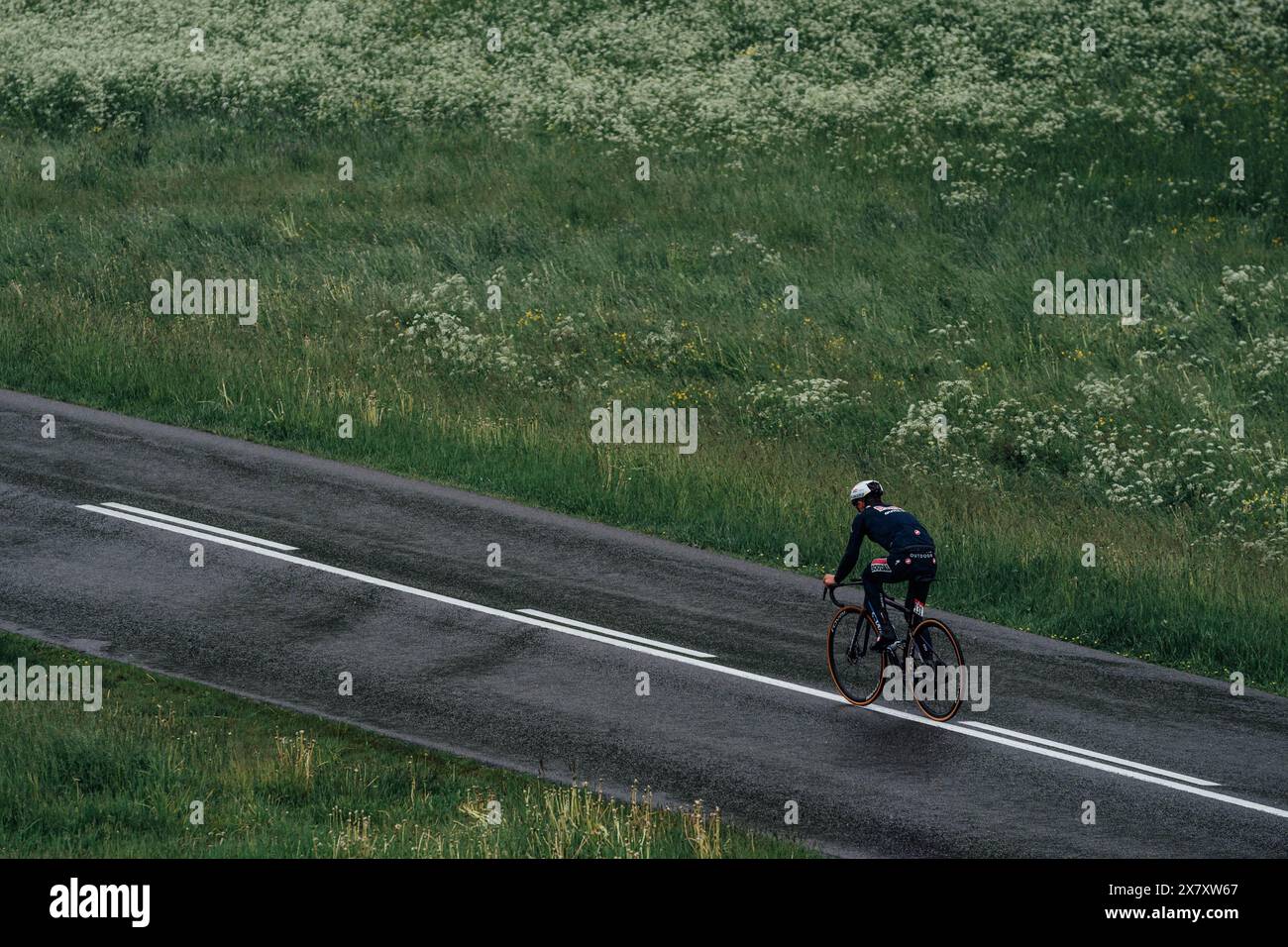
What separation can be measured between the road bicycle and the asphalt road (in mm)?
206

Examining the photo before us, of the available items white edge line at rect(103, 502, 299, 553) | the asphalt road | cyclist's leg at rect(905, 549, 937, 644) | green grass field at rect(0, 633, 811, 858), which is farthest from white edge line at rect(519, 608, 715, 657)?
white edge line at rect(103, 502, 299, 553)

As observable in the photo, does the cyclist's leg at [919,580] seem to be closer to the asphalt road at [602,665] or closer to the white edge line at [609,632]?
the asphalt road at [602,665]

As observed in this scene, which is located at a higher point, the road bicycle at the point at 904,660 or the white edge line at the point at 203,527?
the white edge line at the point at 203,527

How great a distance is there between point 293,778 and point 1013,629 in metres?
6.88

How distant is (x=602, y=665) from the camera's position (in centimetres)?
1326

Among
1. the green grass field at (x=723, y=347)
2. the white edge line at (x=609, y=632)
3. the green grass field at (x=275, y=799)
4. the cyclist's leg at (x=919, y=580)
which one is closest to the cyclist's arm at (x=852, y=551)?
the cyclist's leg at (x=919, y=580)

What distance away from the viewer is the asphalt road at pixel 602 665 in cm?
1099

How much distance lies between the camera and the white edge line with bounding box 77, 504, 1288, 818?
1134 cm

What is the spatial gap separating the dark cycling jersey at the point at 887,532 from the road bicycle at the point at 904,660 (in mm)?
281

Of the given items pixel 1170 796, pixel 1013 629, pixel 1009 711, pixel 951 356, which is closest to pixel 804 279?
pixel 951 356

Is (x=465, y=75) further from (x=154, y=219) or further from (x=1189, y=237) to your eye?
(x=1189, y=237)

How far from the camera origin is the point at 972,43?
33.1 metres

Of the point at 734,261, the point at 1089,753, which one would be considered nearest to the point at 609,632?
the point at 1089,753

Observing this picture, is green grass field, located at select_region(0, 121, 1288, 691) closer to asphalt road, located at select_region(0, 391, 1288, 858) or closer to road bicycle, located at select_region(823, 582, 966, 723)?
asphalt road, located at select_region(0, 391, 1288, 858)
